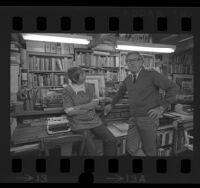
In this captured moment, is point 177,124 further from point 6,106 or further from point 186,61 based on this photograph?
point 6,106

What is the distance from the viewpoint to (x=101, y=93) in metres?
2.75

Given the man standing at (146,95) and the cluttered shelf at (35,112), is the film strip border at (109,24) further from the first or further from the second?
the cluttered shelf at (35,112)

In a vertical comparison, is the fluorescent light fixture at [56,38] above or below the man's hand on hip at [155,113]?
above

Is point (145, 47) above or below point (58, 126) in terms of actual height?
above

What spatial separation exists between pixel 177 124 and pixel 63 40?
1.47 metres

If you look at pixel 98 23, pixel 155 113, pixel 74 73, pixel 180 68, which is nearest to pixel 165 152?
pixel 155 113

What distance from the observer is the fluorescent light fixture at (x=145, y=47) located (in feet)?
8.86

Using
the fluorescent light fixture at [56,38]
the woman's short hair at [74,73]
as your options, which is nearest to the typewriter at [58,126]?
the woman's short hair at [74,73]

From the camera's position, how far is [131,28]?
8.92ft

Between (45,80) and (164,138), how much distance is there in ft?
4.46

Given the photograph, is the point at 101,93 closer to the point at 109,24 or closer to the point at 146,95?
the point at 146,95

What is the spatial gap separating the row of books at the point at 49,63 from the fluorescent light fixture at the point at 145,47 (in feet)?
1.78

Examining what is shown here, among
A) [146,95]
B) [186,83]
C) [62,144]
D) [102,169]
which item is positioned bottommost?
[102,169]
